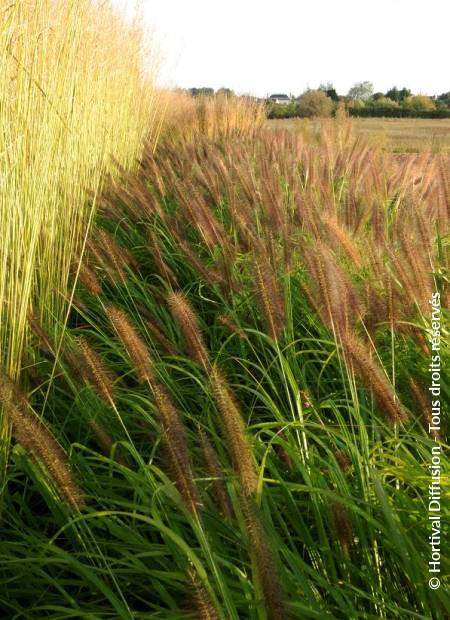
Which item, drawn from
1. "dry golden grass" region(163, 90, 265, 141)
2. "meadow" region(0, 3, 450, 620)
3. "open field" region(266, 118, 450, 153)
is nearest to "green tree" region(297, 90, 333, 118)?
"open field" region(266, 118, 450, 153)

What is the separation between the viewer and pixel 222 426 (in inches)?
29.8

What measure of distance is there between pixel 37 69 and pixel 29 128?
18 cm

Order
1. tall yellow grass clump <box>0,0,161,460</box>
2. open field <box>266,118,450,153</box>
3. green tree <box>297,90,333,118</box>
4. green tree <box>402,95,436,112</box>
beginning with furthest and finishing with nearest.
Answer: green tree <box>402,95,436,112</box>, green tree <box>297,90,333,118</box>, open field <box>266,118,450,153</box>, tall yellow grass clump <box>0,0,161,460</box>

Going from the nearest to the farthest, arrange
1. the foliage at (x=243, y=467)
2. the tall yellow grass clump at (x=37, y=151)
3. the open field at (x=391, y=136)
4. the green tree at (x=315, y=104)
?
the foliage at (x=243, y=467) < the tall yellow grass clump at (x=37, y=151) < the open field at (x=391, y=136) < the green tree at (x=315, y=104)

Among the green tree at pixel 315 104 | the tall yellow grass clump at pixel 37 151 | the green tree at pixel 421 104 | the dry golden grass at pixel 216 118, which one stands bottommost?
the tall yellow grass clump at pixel 37 151

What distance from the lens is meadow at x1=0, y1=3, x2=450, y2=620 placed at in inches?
35.3

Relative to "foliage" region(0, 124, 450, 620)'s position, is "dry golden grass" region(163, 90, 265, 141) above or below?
above

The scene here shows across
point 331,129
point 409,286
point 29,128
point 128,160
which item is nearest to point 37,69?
point 29,128

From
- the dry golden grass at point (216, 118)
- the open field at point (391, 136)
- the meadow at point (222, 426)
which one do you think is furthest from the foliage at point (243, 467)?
the dry golden grass at point (216, 118)

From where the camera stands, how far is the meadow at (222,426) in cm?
90

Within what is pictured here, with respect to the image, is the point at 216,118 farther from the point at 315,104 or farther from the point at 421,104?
the point at 421,104

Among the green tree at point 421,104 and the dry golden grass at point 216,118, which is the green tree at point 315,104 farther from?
the green tree at point 421,104

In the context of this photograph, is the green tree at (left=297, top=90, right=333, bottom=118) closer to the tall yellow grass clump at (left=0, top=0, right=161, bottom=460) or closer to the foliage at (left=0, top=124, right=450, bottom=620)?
the tall yellow grass clump at (left=0, top=0, right=161, bottom=460)

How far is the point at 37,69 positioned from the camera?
163cm
